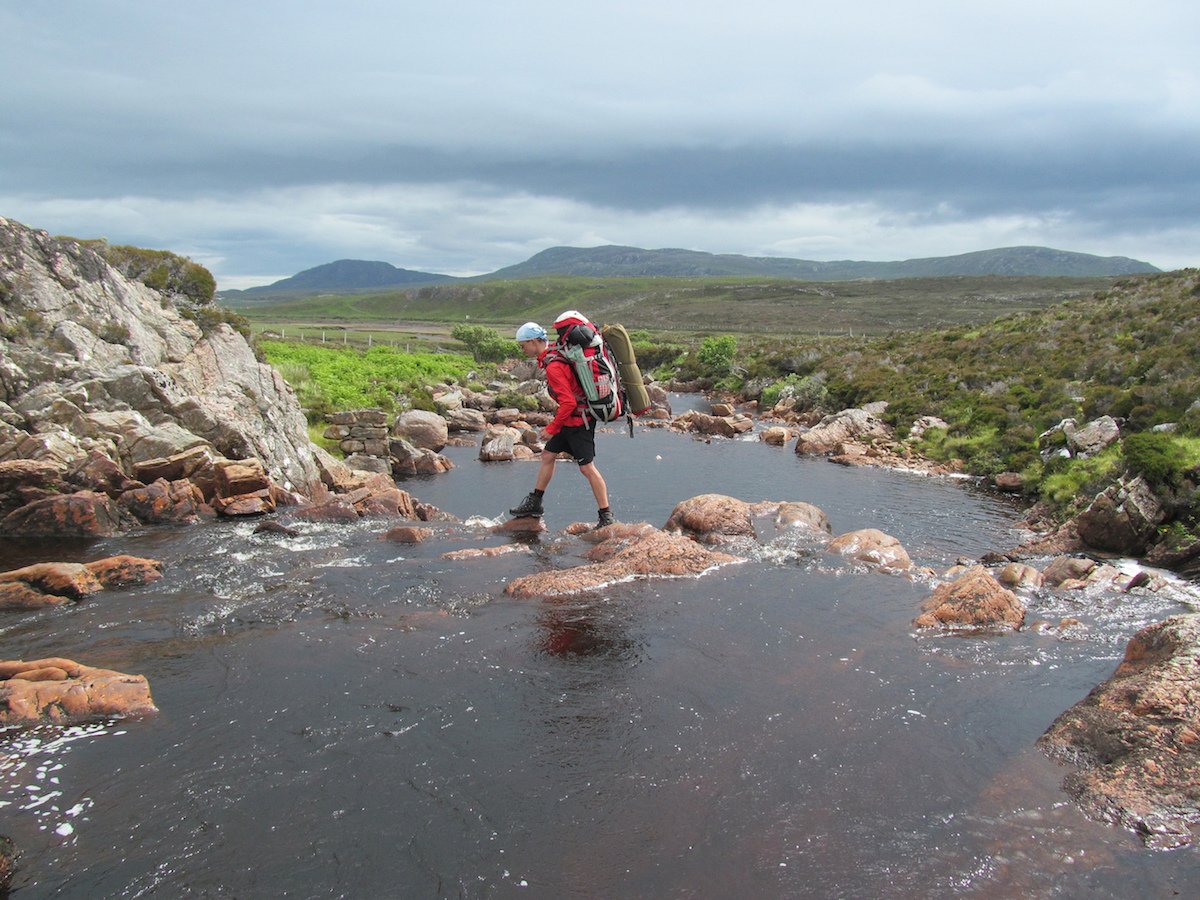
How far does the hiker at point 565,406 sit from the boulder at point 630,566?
1.26 m

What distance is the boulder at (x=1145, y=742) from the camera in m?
5.36

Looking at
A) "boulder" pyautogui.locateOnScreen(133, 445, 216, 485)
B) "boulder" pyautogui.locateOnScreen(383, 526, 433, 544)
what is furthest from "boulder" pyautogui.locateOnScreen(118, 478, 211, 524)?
"boulder" pyautogui.locateOnScreen(383, 526, 433, 544)

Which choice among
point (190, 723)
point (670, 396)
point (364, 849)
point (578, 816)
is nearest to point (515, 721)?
point (578, 816)

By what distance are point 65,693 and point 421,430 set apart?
2311 cm

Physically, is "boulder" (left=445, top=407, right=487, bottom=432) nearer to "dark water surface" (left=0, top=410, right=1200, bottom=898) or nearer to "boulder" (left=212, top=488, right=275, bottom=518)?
"boulder" (left=212, top=488, right=275, bottom=518)

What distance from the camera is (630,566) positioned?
1095cm

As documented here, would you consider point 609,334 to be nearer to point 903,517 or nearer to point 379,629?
point 379,629

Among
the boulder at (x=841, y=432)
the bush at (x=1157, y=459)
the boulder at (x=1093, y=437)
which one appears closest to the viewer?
the bush at (x=1157, y=459)

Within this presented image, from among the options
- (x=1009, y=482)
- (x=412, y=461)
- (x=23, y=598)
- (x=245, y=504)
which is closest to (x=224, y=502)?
(x=245, y=504)

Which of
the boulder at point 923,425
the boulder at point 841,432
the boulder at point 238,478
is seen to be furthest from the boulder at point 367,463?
the boulder at point 923,425

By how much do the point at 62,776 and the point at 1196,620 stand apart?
33.1 feet

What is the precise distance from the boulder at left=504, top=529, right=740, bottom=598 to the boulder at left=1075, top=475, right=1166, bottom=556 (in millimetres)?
8231

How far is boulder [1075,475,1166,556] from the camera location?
14547 mm

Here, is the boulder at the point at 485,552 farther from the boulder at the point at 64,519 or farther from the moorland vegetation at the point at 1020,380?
the moorland vegetation at the point at 1020,380
